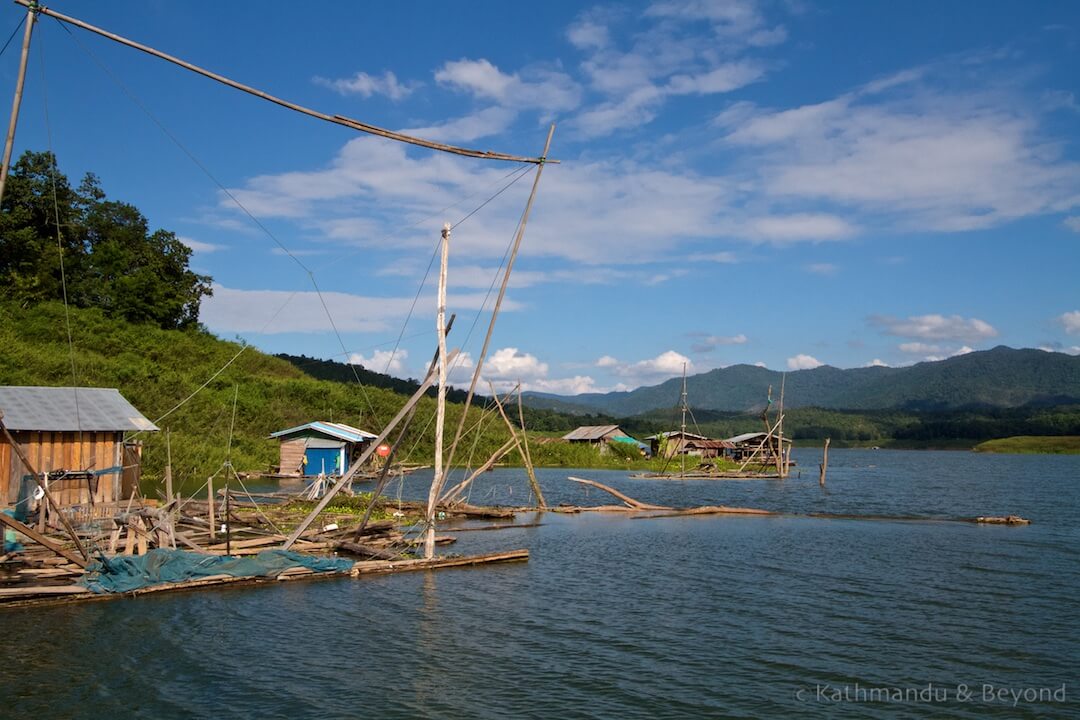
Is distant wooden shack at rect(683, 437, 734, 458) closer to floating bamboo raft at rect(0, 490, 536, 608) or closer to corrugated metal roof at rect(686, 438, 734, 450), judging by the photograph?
corrugated metal roof at rect(686, 438, 734, 450)

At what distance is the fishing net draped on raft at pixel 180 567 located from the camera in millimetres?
16562

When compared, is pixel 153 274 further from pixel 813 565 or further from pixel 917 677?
pixel 917 677

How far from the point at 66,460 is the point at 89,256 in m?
52.2

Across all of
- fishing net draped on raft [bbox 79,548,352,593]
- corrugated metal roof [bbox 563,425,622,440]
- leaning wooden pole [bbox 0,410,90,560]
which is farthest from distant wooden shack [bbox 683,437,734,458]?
leaning wooden pole [bbox 0,410,90,560]

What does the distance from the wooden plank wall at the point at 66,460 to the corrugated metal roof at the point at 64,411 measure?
0.41 m

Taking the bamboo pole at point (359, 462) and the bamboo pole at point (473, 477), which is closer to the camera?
the bamboo pole at point (359, 462)

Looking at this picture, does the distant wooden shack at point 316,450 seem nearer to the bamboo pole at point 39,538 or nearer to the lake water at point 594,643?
the lake water at point 594,643

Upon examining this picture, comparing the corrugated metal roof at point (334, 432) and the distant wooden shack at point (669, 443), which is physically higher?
the corrugated metal roof at point (334, 432)

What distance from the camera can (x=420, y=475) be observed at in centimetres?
6406

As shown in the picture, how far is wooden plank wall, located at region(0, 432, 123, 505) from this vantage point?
24.3 metres

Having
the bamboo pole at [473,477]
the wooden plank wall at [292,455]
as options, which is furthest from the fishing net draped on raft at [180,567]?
the wooden plank wall at [292,455]

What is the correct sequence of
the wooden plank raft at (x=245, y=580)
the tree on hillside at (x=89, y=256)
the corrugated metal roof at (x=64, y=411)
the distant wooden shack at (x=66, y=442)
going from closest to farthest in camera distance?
the wooden plank raft at (x=245, y=580)
the distant wooden shack at (x=66, y=442)
the corrugated metal roof at (x=64, y=411)
the tree on hillside at (x=89, y=256)

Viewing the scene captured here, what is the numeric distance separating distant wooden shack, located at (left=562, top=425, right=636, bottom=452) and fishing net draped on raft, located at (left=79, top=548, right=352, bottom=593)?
67.2 metres

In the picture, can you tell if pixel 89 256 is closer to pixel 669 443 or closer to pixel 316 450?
pixel 316 450
